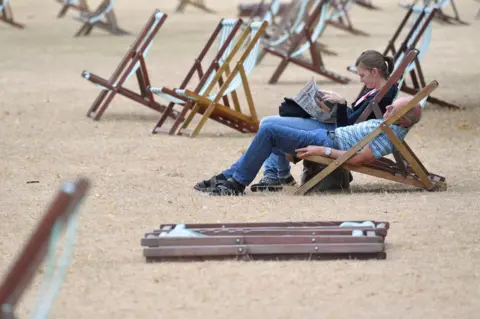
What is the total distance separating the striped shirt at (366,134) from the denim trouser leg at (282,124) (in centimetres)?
18

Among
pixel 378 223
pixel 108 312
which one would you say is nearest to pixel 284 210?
pixel 378 223

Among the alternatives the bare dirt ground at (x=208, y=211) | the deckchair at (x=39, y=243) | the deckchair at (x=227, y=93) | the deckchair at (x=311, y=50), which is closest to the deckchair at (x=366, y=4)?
the bare dirt ground at (x=208, y=211)

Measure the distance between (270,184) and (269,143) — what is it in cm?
49

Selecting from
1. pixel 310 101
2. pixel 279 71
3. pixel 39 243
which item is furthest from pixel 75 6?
pixel 39 243

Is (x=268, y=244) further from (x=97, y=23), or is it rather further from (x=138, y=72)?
(x=97, y=23)

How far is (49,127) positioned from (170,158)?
233 centimetres

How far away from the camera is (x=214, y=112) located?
984 centimetres

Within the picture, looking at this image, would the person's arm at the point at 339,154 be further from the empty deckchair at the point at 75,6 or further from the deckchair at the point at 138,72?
the empty deckchair at the point at 75,6

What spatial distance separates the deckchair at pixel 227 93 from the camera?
952 centimetres

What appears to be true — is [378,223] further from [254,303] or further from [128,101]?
[128,101]

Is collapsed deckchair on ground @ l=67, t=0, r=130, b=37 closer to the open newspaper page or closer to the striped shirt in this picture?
the open newspaper page

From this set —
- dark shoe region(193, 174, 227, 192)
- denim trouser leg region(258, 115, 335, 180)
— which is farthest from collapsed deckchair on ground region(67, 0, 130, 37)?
dark shoe region(193, 174, 227, 192)

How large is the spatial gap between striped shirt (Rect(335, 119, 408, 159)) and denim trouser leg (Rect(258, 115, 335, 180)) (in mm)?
182

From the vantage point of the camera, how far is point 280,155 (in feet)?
23.8
